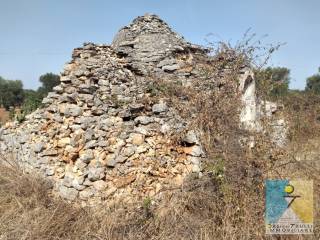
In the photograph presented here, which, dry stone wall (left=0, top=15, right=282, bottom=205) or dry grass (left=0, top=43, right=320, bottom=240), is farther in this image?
dry stone wall (left=0, top=15, right=282, bottom=205)

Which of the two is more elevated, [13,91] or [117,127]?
[13,91]

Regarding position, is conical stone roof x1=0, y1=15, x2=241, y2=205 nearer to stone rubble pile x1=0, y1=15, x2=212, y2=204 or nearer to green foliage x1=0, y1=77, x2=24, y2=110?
stone rubble pile x1=0, y1=15, x2=212, y2=204

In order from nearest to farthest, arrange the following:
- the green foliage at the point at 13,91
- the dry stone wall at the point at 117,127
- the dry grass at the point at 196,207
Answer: the dry grass at the point at 196,207 → the dry stone wall at the point at 117,127 → the green foliage at the point at 13,91

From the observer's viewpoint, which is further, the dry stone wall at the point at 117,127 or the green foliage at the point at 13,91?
the green foliage at the point at 13,91

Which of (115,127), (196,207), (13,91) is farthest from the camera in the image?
(13,91)

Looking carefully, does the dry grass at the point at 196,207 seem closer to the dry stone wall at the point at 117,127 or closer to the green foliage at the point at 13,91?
the dry stone wall at the point at 117,127

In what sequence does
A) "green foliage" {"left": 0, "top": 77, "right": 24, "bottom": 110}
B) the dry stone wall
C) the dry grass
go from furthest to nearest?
"green foliage" {"left": 0, "top": 77, "right": 24, "bottom": 110}, the dry stone wall, the dry grass

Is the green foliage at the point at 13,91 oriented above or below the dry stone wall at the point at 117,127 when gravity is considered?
above

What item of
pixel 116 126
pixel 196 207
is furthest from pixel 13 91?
pixel 196 207

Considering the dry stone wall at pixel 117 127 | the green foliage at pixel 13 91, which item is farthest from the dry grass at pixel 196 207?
the green foliage at pixel 13 91

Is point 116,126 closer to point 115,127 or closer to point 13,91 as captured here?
point 115,127

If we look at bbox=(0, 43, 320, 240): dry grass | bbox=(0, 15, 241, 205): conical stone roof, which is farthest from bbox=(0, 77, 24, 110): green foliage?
bbox=(0, 43, 320, 240): dry grass

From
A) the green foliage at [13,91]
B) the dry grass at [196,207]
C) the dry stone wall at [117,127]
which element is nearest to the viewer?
the dry grass at [196,207]

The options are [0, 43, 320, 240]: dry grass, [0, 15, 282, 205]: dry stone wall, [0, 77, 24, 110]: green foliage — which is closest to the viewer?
[0, 43, 320, 240]: dry grass
